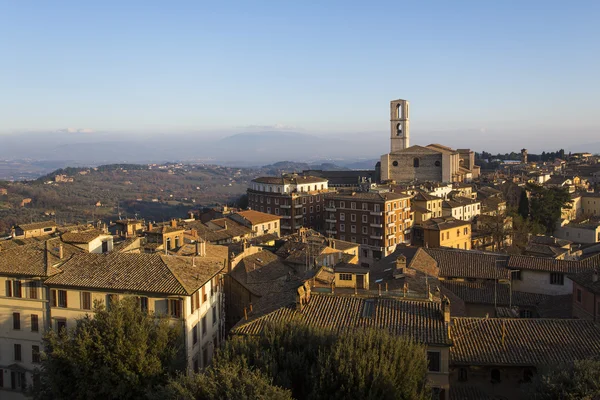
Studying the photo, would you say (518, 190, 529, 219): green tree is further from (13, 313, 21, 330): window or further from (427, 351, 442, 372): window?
(13, 313, 21, 330): window

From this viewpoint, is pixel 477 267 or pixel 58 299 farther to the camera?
pixel 477 267

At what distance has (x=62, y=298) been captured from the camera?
22828 mm

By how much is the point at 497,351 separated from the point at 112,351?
1162 centimetres

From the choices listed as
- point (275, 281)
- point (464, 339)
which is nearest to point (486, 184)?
point (275, 281)

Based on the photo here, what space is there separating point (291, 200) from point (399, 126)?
3529 cm

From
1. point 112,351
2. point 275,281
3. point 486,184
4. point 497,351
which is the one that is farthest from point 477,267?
point 486,184

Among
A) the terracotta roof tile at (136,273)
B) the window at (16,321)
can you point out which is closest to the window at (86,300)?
the terracotta roof tile at (136,273)

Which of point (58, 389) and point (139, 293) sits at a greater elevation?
point (139, 293)

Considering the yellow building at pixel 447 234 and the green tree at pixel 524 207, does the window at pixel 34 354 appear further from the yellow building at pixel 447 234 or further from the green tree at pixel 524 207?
the green tree at pixel 524 207

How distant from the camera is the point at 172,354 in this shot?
17.3 m

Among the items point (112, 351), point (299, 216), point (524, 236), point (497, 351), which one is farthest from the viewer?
point (299, 216)

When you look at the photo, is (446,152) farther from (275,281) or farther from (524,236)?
(275,281)

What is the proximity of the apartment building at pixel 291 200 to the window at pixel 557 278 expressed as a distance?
126 feet

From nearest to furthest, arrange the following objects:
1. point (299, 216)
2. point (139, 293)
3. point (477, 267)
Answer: point (139, 293)
point (477, 267)
point (299, 216)
